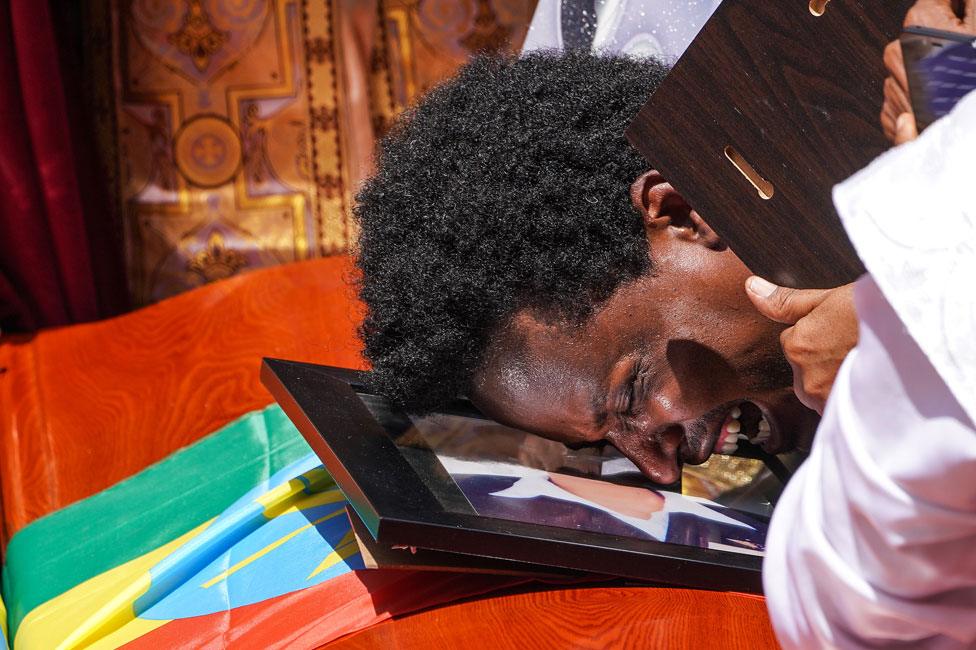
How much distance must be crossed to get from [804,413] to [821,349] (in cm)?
35

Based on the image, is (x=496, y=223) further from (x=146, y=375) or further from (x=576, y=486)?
(x=146, y=375)

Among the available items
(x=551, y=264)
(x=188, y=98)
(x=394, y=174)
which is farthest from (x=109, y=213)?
(x=551, y=264)

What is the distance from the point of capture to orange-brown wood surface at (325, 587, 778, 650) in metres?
0.77

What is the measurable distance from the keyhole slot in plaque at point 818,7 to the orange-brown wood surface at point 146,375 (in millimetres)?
759

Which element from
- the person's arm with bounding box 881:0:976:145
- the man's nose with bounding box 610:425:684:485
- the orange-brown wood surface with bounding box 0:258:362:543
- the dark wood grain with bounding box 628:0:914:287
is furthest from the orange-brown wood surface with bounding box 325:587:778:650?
the orange-brown wood surface with bounding box 0:258:362:543

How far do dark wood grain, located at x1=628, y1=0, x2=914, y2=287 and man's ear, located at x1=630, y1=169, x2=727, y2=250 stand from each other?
114 mm

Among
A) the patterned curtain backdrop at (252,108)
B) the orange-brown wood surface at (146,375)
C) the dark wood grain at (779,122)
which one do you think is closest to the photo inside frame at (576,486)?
the dark wood grain at (779,122)

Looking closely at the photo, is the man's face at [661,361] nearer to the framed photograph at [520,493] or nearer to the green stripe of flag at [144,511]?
the framed photograph at [520,493]

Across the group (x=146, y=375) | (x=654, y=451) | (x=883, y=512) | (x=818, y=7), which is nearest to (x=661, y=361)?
(x=654, y=451)

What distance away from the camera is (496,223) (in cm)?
94

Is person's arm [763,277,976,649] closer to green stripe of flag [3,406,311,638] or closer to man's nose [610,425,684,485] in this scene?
man's nose [610,425,684,485]

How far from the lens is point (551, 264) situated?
937 mm

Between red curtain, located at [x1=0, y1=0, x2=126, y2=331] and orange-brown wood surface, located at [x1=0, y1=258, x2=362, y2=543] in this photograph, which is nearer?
orange-brown wood surface, located at [x1=0, y1=258, x2=362, y2=543]

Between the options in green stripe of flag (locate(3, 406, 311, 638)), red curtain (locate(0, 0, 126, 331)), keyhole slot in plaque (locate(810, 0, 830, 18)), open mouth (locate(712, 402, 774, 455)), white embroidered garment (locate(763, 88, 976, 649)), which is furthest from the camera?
red curtain (locate(0, 0, 126, 331))
